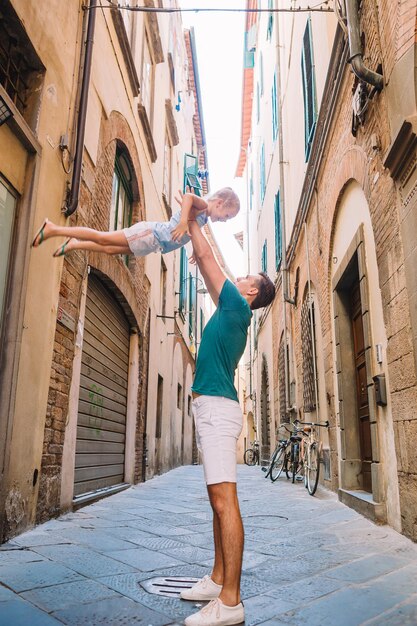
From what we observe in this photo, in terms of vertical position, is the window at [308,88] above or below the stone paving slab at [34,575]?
above

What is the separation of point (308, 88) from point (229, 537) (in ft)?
26.4

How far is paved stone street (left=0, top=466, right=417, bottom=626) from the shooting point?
7.14 feet

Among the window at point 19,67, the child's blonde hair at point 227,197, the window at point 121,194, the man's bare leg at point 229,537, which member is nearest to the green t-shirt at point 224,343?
the man's bare leg at point 229,537

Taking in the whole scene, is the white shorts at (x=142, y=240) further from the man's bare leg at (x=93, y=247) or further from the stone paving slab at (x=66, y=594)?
the stone paving slab at (x=66, y=594)

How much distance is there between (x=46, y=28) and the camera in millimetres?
4324

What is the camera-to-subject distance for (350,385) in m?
6.25

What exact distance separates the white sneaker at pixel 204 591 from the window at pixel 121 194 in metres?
5.63

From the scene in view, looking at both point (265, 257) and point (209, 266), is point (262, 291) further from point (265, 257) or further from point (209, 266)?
point (265, 257)


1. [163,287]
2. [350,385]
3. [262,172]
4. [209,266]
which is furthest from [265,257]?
[209,266]

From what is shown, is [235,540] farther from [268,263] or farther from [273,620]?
[268,263]

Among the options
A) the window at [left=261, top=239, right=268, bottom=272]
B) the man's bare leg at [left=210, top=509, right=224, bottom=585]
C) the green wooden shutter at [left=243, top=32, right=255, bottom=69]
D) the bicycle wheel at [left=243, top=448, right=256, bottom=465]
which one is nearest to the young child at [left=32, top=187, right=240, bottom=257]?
the man's bare leg at [left=210, top=509, right=224, bottom=585]

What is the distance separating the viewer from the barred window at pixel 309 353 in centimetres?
841

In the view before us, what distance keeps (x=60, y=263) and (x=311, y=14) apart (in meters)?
6.35

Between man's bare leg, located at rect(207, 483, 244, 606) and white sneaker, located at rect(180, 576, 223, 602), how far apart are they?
282mm
